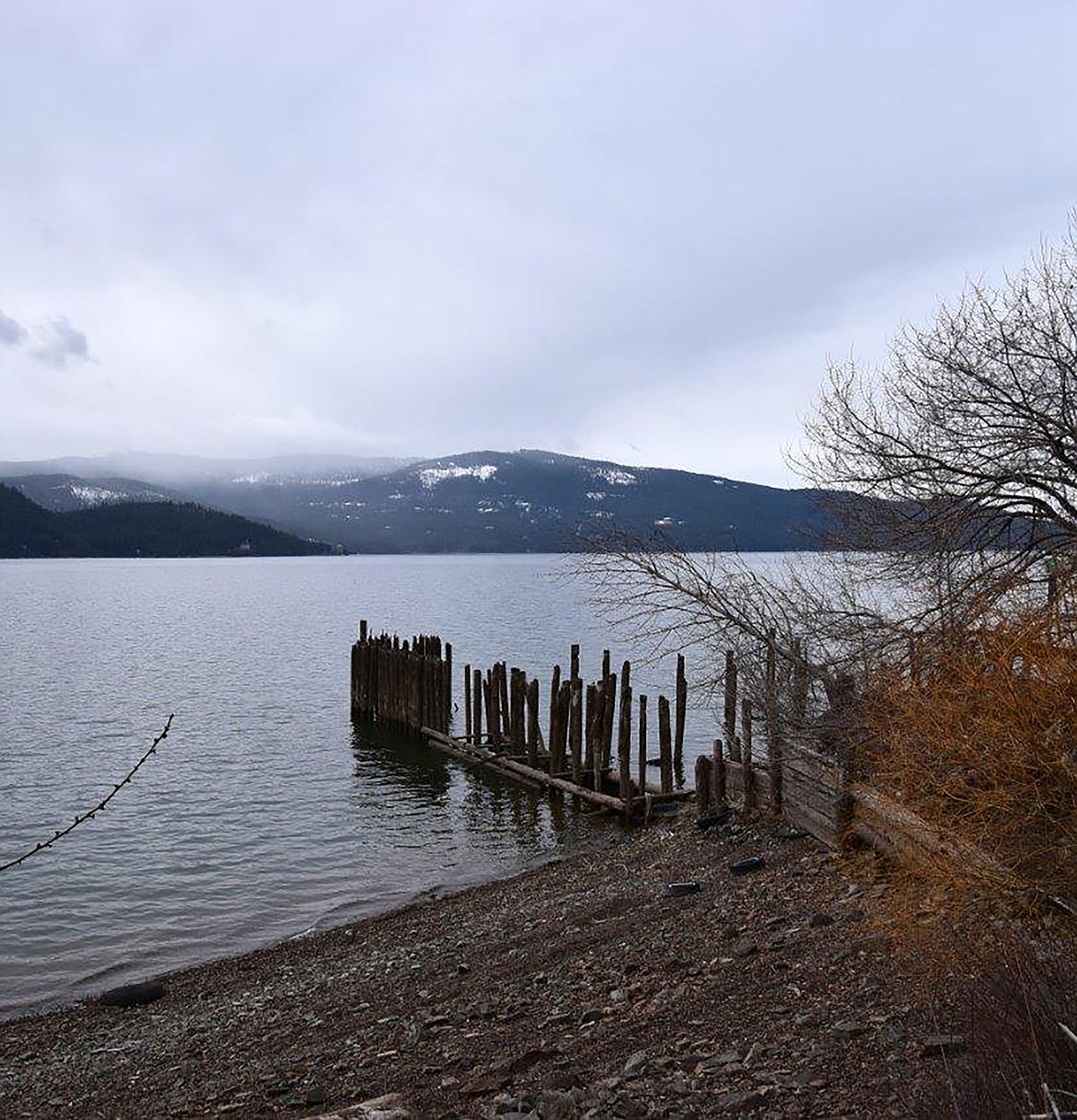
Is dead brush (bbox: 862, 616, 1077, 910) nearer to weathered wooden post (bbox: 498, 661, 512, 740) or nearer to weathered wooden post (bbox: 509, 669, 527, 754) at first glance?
weathered wooden post (bbox: 509, 669, 527, 754)

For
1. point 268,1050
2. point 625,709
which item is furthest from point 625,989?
point 625,709

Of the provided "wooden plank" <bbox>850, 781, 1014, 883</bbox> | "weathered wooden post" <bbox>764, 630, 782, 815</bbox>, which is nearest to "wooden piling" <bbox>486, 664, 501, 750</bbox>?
"weathered wooden post" <bbox>764, 630, 782, 815</bbox>

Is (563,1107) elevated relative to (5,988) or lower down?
elevated

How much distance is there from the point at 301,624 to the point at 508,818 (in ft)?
176

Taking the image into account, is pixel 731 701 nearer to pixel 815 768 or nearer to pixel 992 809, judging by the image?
pixel 815 768

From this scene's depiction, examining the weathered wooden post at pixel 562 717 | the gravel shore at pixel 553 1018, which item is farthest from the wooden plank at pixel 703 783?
the weathered wooden post at pixel 562 717

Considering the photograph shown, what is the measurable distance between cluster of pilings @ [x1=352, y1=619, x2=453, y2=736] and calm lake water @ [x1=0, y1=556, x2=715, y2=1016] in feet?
2.90

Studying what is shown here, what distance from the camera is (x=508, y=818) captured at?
21.3 metres

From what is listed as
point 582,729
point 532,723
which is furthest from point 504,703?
point 582,729

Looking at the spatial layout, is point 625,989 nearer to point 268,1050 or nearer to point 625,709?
point 268,1050

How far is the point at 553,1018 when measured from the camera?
8.88 metres

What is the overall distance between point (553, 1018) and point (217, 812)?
14.9 m

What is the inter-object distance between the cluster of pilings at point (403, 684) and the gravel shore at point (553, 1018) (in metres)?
14.9

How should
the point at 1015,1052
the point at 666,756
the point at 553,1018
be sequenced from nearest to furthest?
the point at 1015,1052 → the point at 553,1018 → the point at 666,756
